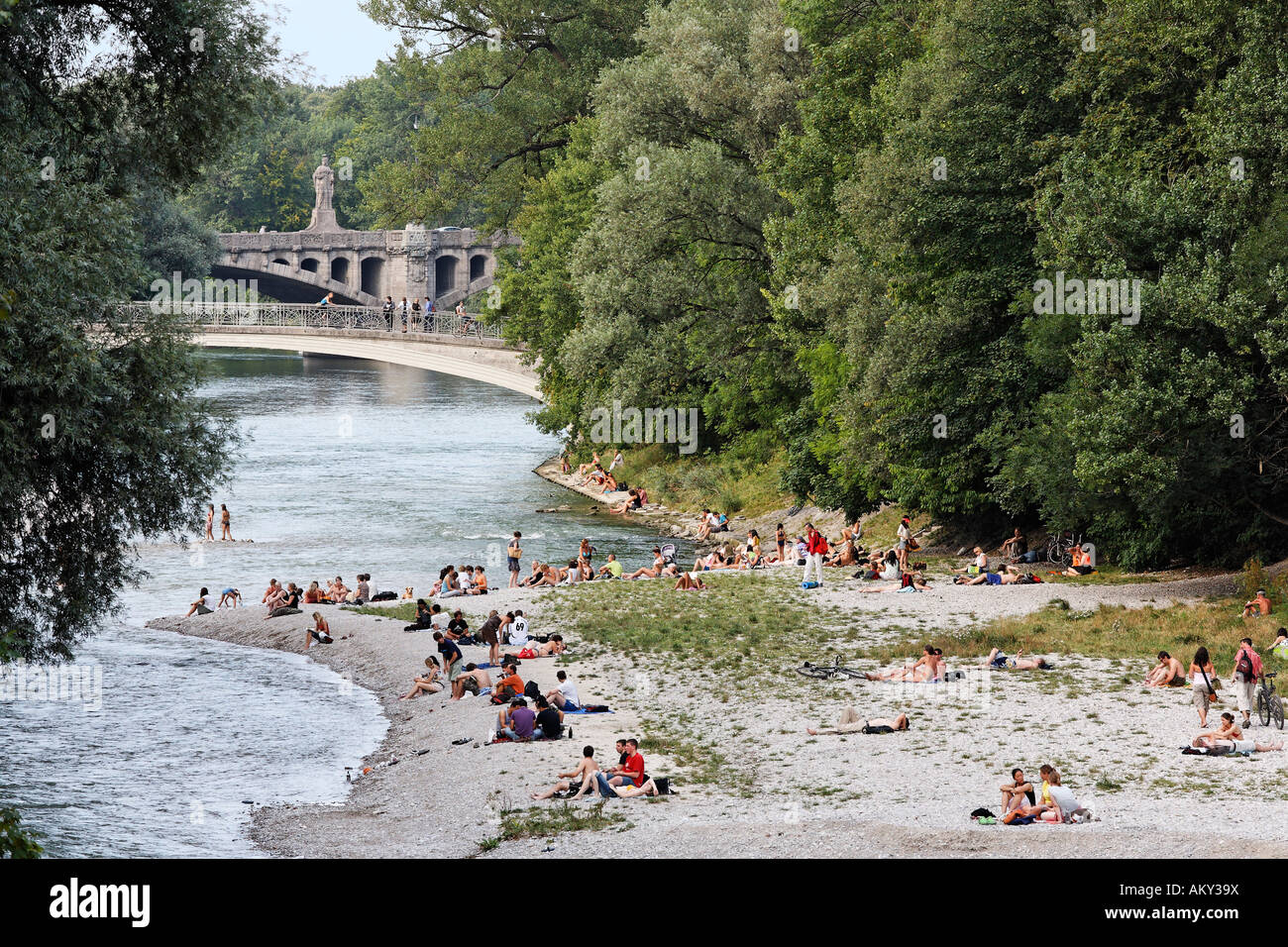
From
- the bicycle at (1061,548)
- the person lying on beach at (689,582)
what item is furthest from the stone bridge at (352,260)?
the bicycle at (1061,548)

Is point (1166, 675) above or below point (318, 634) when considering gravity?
above

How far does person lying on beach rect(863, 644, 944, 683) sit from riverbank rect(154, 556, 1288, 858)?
41 cm

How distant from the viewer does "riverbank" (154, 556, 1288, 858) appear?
57.9ft

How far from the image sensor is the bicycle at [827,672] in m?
26.2

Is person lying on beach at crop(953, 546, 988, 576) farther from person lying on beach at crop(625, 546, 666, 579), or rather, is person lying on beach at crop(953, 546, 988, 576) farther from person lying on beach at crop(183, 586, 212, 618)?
person lying on beach at crop(183, 586, 212, 618)

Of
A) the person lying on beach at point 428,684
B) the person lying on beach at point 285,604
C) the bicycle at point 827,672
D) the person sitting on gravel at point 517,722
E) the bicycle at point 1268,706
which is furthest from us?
the person lying on beach at point 285,604

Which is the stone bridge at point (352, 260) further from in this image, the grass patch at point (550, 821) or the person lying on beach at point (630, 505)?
the grass patch at point (550, 821)

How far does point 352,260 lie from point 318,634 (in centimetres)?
7964

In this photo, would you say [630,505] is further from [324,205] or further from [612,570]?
[324,205]

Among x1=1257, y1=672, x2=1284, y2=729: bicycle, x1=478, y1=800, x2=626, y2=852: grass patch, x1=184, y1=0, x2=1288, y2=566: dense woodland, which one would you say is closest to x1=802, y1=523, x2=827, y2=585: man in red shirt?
x1=184, y1=0, x2=1288, y2=566: dense woodland

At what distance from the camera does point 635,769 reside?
20531 millimetres

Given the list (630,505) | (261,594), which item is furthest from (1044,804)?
(630,505)

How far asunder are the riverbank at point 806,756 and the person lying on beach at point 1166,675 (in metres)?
0.31

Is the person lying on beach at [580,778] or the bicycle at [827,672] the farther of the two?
the bicycle at [827,672]
